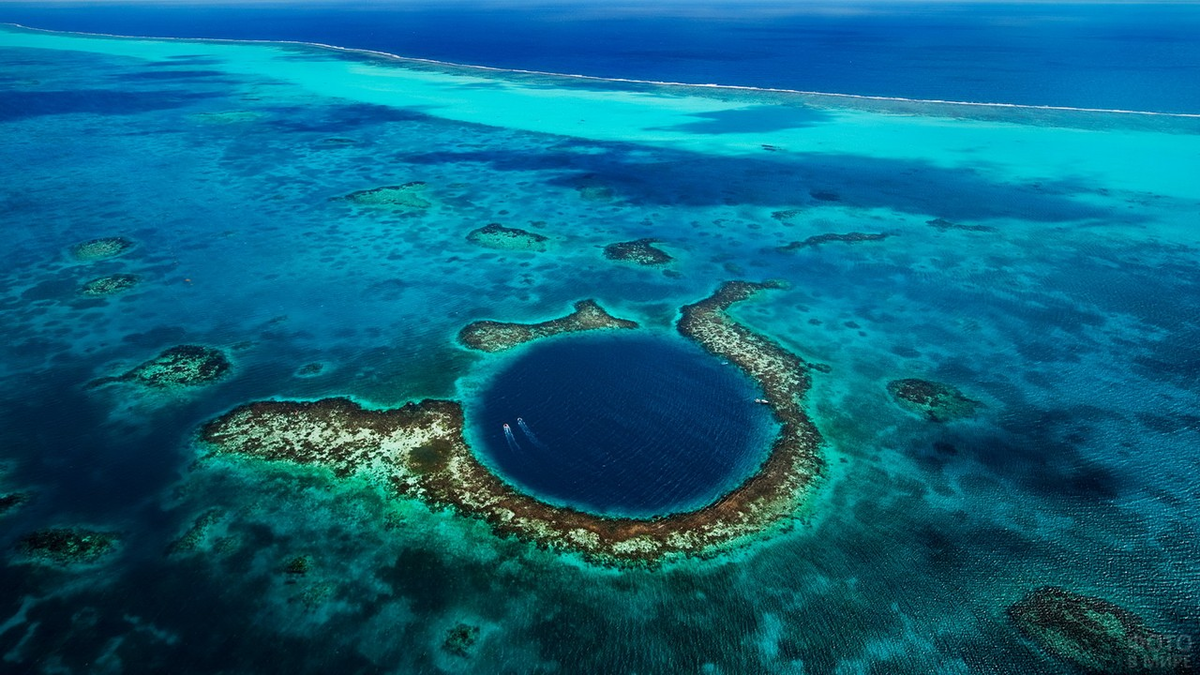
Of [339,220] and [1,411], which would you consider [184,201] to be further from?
[1,411]

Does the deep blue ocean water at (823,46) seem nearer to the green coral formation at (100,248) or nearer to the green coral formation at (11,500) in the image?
the green coral formation at (100,248)

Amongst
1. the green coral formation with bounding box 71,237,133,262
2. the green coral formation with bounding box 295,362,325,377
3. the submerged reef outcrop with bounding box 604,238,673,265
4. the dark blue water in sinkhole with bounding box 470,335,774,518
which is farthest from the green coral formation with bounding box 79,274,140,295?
the submerged reef outcrop with bounding box 604,238,673,265

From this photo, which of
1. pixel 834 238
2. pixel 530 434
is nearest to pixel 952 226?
pixel 834 238

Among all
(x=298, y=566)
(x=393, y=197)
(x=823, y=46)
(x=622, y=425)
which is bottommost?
(x=298, y=566)

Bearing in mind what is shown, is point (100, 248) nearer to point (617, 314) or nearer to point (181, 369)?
point (181, 369)

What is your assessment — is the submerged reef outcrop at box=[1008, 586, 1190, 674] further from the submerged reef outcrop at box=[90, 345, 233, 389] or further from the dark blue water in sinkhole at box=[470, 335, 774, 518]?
the submerged reef outcrop at box=[90, 345, 233, 389]

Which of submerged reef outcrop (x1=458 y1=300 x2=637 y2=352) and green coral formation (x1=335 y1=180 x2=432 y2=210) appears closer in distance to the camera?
submerged reef outcrop (x1=458 y1=300 x2=637 y2=352)
